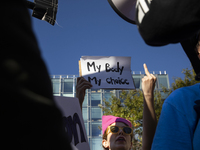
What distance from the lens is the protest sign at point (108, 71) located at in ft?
11.5

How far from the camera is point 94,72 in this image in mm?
3586

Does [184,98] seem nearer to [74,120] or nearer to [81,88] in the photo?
[74,120]

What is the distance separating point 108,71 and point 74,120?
1.71 meters

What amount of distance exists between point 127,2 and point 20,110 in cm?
114

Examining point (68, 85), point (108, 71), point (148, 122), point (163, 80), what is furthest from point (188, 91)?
point (163, 80)

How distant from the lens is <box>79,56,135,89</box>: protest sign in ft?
11.5

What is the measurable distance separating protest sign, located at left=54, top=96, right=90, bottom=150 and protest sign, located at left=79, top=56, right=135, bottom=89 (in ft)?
3.73

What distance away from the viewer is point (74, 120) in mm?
2182

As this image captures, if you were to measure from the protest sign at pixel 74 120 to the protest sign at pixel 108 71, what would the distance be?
1136mm

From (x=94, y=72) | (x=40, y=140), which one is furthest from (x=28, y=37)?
(x=94, y=72)

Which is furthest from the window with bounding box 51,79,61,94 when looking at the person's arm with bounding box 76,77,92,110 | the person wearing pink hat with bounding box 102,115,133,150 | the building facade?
the person's arm with bounding box 76,77,92,110

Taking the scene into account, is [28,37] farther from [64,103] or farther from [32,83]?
[64,103]

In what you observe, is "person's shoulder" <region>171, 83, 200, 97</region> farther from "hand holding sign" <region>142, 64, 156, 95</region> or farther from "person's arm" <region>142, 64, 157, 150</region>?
"hand holding sign" <region>142, 64, 156, 95</region>

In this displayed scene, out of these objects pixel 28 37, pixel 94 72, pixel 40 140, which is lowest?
pixel 40 140
